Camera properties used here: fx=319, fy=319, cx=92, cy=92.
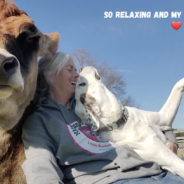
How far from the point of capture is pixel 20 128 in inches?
122

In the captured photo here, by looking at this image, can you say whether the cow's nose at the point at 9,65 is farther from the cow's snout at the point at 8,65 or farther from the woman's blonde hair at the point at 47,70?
the woman's blonde hair at the point at 47,70

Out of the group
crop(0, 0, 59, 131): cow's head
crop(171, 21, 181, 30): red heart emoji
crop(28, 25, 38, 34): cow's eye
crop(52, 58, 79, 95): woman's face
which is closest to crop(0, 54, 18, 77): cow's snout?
crop(0, 0, 59, 131): cow's head

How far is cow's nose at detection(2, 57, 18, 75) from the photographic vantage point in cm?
231

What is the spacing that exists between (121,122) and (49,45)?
4.29 ft

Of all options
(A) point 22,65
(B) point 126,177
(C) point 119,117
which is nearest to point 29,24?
(A) point 22,65

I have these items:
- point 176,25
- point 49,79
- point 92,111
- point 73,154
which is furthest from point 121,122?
Result: point 176,25

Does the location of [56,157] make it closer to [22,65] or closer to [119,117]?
[119,117]

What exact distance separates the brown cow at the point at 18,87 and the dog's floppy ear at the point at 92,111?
547 mm

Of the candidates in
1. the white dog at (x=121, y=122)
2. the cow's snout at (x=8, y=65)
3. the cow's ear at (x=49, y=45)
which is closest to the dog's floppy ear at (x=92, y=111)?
the white dog at (x=121, y=122)

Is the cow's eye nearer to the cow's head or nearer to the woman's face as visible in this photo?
the cow's head

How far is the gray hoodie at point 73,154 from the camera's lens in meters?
2.68

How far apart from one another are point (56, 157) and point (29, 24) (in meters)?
1.26

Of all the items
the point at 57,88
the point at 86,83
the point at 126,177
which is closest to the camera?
the point at 126,177

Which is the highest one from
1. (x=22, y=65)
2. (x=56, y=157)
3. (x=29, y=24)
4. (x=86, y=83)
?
(x=29, y=24)
